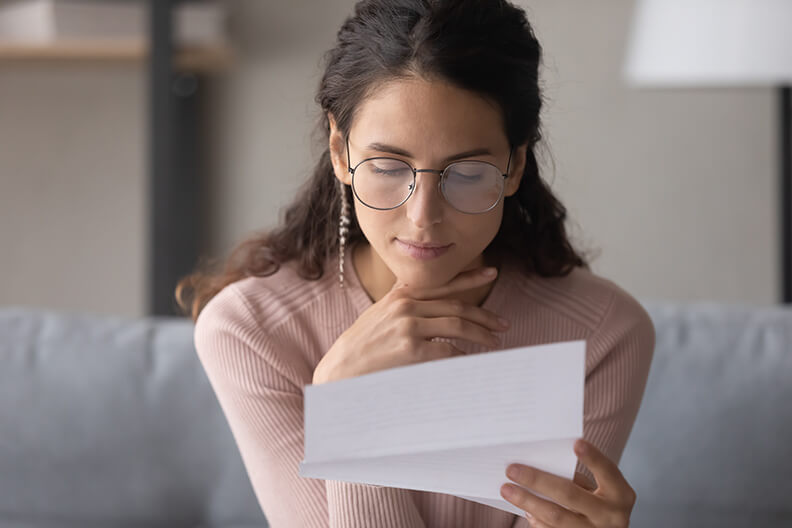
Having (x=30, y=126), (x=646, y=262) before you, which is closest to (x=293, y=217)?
(x=646, y=262)

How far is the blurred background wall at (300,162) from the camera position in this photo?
2.29 meters

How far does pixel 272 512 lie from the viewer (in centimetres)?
115

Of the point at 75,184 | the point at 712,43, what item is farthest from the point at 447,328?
the point at 75,184

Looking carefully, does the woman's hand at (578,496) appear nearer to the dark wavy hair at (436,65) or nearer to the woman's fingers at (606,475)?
the woman's fingers at (606,475)

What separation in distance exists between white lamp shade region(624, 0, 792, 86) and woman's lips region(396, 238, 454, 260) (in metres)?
1.15

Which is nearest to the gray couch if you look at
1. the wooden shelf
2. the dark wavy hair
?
the dark wavy hair

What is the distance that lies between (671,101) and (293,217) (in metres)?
1.43

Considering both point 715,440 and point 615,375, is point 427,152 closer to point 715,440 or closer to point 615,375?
point 615,375

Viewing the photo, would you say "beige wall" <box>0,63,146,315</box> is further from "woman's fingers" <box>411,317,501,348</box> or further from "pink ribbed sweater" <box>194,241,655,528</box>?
"woman's fingers" <box>411,317,501,348</box>

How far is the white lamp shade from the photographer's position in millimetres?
1772

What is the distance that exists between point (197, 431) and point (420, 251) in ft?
2.43

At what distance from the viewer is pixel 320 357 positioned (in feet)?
3.81

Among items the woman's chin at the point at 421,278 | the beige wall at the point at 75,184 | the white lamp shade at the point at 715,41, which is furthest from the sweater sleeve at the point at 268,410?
the beige wall at the point at 75,184

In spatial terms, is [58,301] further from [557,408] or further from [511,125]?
[557,408]
